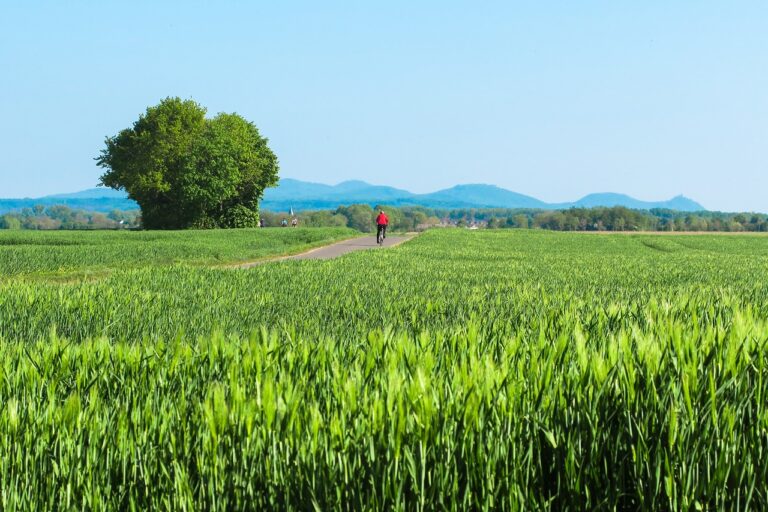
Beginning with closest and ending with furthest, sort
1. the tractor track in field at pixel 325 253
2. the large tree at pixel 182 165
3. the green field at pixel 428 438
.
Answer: the green field at pixel 428 438 → the tractor track in field at pixel 325 253 → the large tree at pixel 182 165

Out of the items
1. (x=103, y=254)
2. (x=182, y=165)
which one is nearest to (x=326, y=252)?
(x=103, y=254)

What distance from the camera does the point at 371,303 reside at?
11.1 m

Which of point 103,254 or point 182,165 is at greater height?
point 182,165

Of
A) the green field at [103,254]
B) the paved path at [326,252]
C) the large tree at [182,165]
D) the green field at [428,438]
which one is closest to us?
the green field at [428,438]

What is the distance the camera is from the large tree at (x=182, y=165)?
7581cm

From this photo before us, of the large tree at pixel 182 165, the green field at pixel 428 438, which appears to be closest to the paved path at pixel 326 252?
the green field at pixel 428 438

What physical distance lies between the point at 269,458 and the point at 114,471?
0.84 meters

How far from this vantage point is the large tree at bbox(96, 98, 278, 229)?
75.8 m

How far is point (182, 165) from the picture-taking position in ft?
252

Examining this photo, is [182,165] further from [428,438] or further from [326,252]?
[428,438]

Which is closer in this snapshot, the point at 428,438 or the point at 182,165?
the point at 428,438

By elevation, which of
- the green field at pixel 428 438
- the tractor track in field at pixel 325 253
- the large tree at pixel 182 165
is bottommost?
the tractor track in field at pixel 325 253

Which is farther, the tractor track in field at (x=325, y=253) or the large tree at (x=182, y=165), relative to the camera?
the large tree at (x=182, y=165)

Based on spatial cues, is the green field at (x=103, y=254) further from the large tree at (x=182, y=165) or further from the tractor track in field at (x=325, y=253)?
the large tree at (x=182, y=165)
